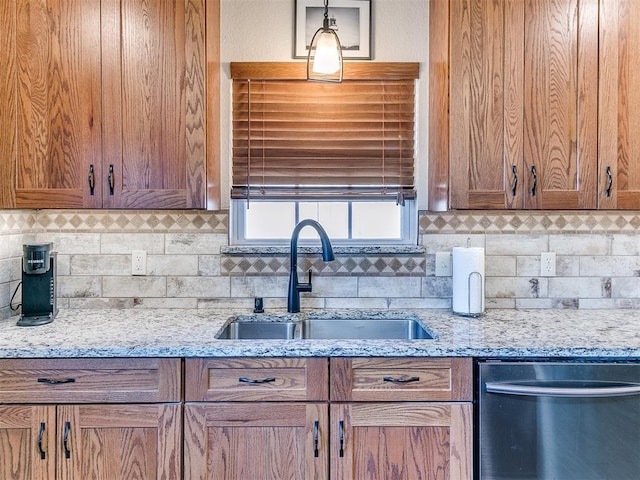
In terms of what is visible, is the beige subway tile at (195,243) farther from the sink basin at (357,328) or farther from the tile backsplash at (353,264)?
the sink basin at (357,328)

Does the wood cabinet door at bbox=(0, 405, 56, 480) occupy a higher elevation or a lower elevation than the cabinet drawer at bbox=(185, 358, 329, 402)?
lower

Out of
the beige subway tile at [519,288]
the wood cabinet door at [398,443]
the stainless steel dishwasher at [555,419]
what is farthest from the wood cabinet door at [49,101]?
the beige subway tile at [519,288]

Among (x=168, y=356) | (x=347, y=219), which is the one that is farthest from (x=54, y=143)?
(x=347, y=219)

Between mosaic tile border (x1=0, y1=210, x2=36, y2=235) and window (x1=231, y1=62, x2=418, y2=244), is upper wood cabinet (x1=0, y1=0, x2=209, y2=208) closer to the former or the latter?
mosaic tile border (x1=0, y1=210, x2=36, y2=235)

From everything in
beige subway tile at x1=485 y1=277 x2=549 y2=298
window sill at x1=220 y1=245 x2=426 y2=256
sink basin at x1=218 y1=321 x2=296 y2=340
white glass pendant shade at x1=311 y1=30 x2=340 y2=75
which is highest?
white glass pendant shade at x1=311 y1=30 x2=340 y2=75

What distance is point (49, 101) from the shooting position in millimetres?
1774

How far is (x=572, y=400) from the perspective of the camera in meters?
1.50

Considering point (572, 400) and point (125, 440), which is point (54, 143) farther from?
point (572, 400)

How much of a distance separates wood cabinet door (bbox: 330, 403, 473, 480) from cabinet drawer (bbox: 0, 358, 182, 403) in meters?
0.56

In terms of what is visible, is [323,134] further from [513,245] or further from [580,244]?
[580,244]

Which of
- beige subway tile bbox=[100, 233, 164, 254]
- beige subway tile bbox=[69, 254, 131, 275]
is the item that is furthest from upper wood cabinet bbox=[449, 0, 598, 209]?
beige subway tile bbox=[69, 254, 131, 275]

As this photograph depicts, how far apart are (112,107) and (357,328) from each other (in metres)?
1.35

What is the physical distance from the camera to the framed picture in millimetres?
2152

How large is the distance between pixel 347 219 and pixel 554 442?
1.24 meters
